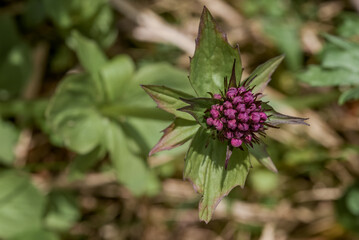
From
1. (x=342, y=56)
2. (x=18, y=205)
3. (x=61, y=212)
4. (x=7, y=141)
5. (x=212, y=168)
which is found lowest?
(x=61, y=212)

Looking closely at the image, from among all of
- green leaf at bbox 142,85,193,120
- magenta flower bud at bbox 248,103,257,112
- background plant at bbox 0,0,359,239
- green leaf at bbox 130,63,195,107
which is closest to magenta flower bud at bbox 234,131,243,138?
magenta flower bud at bbox 248,103,257,112

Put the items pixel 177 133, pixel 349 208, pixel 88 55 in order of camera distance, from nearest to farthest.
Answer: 1. pixel 177 133
2. pixel 88 55
3. pixel 349 208

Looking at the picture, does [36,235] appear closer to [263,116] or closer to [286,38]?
[263,116]

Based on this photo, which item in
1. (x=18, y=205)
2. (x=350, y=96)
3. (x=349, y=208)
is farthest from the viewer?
(x=349, y=208)

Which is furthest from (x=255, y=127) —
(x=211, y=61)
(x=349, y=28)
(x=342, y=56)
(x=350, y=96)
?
(x=349, y=28)

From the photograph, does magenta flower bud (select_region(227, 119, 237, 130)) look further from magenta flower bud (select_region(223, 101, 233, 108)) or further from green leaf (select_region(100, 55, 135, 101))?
green leaf (select_region(100, 55, 135, 101))

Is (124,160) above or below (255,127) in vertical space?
below

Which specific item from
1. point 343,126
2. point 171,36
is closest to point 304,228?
point 343,126

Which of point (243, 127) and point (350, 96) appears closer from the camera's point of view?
point (243, 127)
